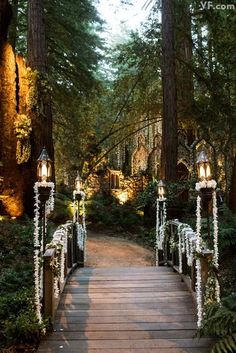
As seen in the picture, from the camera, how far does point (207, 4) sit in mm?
12312

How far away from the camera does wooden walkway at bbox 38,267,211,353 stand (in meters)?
4.95

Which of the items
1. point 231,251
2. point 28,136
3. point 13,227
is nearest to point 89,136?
point 28,136

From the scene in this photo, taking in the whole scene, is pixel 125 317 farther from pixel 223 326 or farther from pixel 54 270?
pixel 223 326

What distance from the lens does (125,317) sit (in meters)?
5.83

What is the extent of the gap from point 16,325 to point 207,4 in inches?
437

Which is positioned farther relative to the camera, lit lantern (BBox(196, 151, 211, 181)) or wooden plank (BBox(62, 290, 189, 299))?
wooden plank (BBox(62, 290, 189, 299))

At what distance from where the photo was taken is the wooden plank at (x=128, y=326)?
17.8 ft

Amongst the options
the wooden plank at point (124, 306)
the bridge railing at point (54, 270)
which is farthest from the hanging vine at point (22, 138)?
the wooden plank at point (124, 306)

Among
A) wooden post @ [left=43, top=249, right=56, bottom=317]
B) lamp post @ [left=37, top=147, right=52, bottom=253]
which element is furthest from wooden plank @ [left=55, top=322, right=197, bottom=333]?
lamp post @ [left=37, top=147, right=52, bottom=253]

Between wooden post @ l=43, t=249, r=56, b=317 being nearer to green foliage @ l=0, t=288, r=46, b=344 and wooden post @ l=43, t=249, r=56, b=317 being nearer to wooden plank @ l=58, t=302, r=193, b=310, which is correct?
green foliage @ l=0, t=288, r=46, b=344

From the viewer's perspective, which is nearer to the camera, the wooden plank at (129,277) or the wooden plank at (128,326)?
the wooden plank at (128,326)

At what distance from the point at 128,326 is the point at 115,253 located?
8.01 metres

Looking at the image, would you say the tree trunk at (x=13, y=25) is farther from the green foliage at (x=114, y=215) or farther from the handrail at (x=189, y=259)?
the handrail at (x=189, y=259)

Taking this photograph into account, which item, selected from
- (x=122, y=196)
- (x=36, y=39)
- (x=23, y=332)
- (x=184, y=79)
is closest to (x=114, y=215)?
(x=122, y=196)
